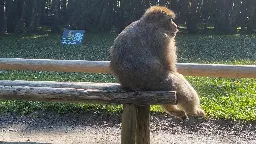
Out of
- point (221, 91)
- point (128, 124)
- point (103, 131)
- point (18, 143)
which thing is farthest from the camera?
point (221, 91)

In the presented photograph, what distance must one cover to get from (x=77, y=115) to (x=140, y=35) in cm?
262

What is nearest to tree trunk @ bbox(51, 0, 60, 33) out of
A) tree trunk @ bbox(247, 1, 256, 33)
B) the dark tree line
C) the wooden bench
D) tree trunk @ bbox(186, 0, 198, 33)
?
the dark tree line

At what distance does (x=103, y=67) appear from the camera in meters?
6.09

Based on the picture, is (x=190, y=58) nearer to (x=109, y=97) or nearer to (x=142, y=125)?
(x=142, y=125)

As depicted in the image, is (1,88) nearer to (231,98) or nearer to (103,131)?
(103,131)

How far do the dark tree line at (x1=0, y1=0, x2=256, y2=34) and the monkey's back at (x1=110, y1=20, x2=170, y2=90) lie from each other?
35.4 ft

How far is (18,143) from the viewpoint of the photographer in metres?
4.95

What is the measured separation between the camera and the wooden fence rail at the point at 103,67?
585 cm

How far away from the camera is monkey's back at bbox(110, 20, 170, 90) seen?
381 cm

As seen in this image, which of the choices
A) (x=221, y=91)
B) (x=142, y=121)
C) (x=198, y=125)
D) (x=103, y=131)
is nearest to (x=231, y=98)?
(x=221, y=91)

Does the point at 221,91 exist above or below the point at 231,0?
below

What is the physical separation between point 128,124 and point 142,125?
0.64ft

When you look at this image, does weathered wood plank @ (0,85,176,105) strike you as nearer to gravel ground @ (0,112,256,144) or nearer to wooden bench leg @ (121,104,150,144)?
wooden bench leg @ (121,104,150,144)

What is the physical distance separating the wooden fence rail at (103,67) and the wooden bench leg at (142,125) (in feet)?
6.12
